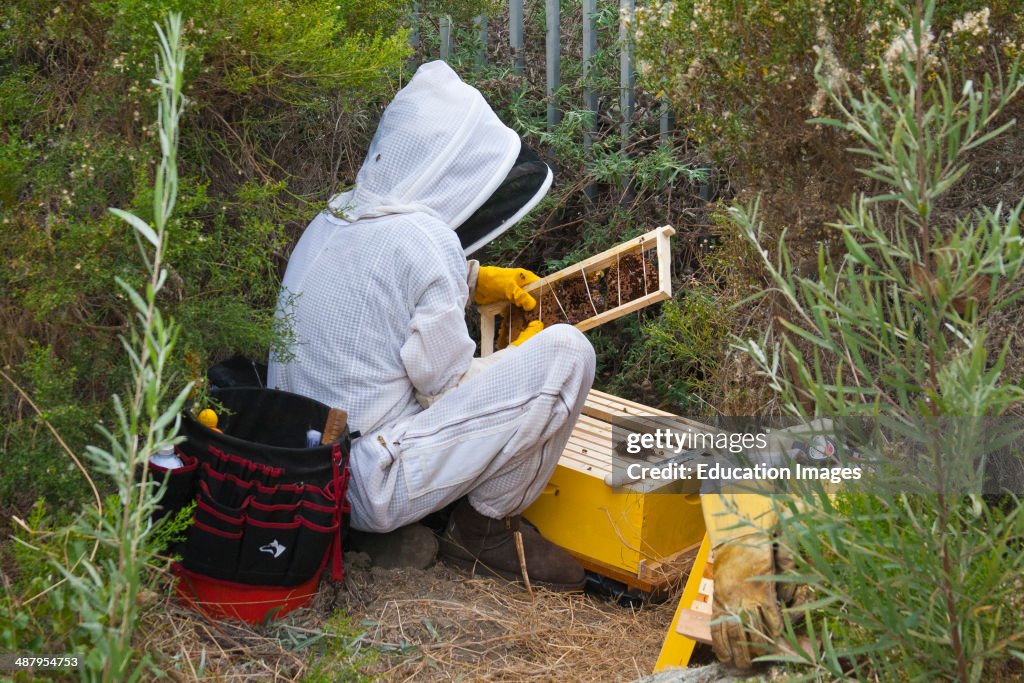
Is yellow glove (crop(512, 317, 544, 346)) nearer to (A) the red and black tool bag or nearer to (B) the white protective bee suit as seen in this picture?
(B) the white protective bee suit

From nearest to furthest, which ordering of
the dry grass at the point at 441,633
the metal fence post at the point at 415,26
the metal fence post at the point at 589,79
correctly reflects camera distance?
the dry grass at the point at 441,633
the metal fence post at the point at 415,26
the metal fence post at the point at 589,79

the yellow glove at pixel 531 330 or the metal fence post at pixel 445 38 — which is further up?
the metal fence post at pixel 445 38

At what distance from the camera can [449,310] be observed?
11.8 feet

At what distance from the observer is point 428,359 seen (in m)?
3.62

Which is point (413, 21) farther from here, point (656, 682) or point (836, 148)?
point (656, 682)

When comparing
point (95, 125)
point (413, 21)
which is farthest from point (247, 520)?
point (413, 21)

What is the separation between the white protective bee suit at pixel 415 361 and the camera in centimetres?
354

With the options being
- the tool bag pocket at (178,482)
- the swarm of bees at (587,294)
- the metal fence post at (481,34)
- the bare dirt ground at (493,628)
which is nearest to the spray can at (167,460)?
the tool bag pocket at (178,482)

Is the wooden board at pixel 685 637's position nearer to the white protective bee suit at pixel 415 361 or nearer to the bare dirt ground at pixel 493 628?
the bare dirt ground at pixel 493 628

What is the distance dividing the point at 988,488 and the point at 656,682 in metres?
1.29

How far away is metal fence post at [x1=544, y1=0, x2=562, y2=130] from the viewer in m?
5.18

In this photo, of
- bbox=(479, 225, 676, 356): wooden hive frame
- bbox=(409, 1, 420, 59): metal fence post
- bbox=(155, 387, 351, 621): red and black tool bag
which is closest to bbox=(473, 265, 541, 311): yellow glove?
bbox=(479, 225, 676, 356): wooden hive frame

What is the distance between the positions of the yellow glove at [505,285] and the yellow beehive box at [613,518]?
63 cm

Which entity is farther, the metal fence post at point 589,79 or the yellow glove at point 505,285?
the metal fence post at point 589,79
